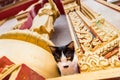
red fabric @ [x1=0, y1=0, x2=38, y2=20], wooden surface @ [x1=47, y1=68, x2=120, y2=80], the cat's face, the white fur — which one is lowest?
red fabric @ [x1=0, y1=0, x2=38, y2=20]

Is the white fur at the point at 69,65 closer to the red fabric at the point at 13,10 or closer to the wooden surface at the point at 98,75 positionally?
the wooden surface at the point at 98,75

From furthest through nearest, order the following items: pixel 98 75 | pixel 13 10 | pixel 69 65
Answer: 1. pixel 13 10
2. pixel 69 65
3. pixel 98 75

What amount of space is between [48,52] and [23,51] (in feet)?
0.41

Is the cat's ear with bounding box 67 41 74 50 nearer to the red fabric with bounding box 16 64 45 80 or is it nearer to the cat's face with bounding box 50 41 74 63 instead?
the cat's face with bounding box 50 41 74 63

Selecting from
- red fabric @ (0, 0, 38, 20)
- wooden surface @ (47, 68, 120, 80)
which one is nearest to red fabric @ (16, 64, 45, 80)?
wooden surface @ (47, 68, 120, 80)

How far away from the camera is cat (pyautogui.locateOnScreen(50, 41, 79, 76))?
808 mm

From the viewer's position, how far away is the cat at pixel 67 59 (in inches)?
31.8

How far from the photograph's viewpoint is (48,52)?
102 centimetres

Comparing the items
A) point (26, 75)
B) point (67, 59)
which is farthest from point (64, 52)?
point (26, 75)

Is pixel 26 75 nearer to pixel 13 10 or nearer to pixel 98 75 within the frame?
pixel 98 75

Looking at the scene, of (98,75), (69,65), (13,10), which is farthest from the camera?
(13,10)

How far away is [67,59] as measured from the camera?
2.67 ft

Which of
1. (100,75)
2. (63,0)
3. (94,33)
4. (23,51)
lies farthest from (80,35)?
(63,0)

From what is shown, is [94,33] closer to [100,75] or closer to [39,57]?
[39,57]
